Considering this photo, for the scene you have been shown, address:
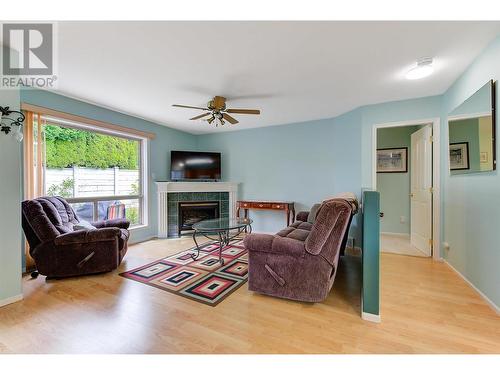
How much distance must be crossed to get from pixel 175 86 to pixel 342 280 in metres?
3.09

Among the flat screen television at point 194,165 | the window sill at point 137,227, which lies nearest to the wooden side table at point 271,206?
the flat screen television at point 194,165

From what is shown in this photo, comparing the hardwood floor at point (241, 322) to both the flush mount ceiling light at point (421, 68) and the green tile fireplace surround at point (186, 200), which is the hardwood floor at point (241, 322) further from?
the flush mount ceiling light at point (421, 68)

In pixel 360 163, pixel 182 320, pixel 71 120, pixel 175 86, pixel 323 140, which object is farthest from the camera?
pixel 323 140

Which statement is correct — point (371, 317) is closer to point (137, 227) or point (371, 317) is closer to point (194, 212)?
point (194, 212)

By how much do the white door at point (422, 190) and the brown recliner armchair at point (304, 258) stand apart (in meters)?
2.11

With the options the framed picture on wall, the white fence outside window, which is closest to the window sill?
the white fence outside window

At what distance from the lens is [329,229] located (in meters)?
1.81

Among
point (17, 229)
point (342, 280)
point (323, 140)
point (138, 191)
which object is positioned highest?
point (323, 140)

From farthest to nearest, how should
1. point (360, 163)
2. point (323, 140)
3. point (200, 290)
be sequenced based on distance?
point (323, 140)
point (360, 163)
point (200, 290)

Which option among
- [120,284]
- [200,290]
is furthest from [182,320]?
[120,284]

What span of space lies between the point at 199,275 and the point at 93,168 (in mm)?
2602

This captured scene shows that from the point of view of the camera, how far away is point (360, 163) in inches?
136

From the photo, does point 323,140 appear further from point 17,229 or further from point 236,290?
point 17,229

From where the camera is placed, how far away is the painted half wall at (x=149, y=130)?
2856 mm
